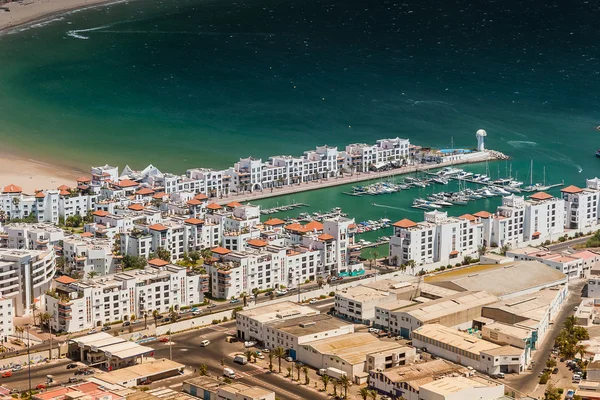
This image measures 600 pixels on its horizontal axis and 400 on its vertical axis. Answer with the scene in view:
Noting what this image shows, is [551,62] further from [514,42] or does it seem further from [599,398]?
[599,398]

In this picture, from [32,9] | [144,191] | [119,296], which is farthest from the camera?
[32,9]

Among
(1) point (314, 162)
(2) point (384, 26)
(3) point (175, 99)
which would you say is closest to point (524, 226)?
(1) point (314, 162)

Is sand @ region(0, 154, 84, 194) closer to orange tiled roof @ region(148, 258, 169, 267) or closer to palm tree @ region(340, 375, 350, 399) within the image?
orange tiled roof @ region(148, 258, 169, 267)

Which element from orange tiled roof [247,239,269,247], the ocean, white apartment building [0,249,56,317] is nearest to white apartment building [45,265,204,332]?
white apartment building [0,249,56,317]

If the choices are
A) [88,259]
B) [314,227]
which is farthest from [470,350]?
[88,259]

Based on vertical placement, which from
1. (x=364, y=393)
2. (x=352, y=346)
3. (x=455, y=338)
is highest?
(x=455, y=338)

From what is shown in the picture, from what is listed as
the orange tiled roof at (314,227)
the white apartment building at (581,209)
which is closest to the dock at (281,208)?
the orange tiled roof at (314,227)

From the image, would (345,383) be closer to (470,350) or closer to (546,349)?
(470,350)
